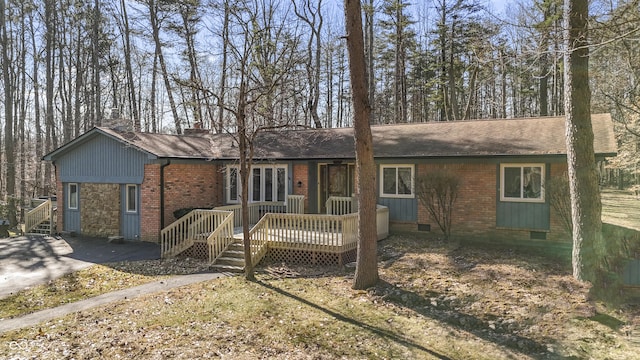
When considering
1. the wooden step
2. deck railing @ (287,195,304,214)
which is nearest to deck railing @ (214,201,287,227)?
Result: deck railing @ (287,195,304,214)

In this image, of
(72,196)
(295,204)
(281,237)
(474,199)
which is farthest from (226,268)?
(72,196)

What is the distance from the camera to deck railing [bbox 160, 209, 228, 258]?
41.8 ft

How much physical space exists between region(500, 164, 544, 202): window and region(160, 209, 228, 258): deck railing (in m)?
8.62

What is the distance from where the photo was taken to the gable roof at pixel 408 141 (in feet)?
41.8

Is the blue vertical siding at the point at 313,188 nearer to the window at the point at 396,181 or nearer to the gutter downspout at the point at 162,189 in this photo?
the window at the point at 396,181

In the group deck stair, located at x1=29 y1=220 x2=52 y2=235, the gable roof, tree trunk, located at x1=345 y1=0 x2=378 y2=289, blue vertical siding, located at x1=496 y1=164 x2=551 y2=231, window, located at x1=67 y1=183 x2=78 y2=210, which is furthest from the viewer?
deck stair, located at x1=29 y1=220 x2=52 y2=235

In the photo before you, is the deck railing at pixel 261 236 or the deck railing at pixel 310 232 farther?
the deck railing at pixel 261 236

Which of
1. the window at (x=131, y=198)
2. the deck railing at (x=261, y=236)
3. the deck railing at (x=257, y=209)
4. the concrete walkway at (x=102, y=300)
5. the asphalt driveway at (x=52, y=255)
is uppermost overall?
the window at (x=131, y=198)

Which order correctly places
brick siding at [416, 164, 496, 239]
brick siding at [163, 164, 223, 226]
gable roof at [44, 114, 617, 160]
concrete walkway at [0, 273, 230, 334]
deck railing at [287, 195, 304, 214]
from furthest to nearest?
deck railing at [287, 195, 304, 214] < brick siding at [163, 164, 223, 226] < brick siding at [416, 164, 496, 239] < gable roof at [44, 114, 617, 160] < concrete walkway at [0, 273, 230, 334]

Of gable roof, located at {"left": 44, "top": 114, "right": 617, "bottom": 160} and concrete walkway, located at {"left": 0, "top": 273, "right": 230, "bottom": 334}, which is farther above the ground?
gable roof, located at {"left": 44, "top": 114, "right": 617, "bottom": 160}

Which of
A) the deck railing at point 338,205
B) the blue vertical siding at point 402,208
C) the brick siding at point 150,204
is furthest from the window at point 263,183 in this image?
the blue vertical siding at point 402,208

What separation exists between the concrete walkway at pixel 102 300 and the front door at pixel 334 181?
19.6 ft

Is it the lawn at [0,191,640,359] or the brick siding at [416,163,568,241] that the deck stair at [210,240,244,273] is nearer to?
the lawn at [0,191,640,359]

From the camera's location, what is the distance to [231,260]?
11.5m
